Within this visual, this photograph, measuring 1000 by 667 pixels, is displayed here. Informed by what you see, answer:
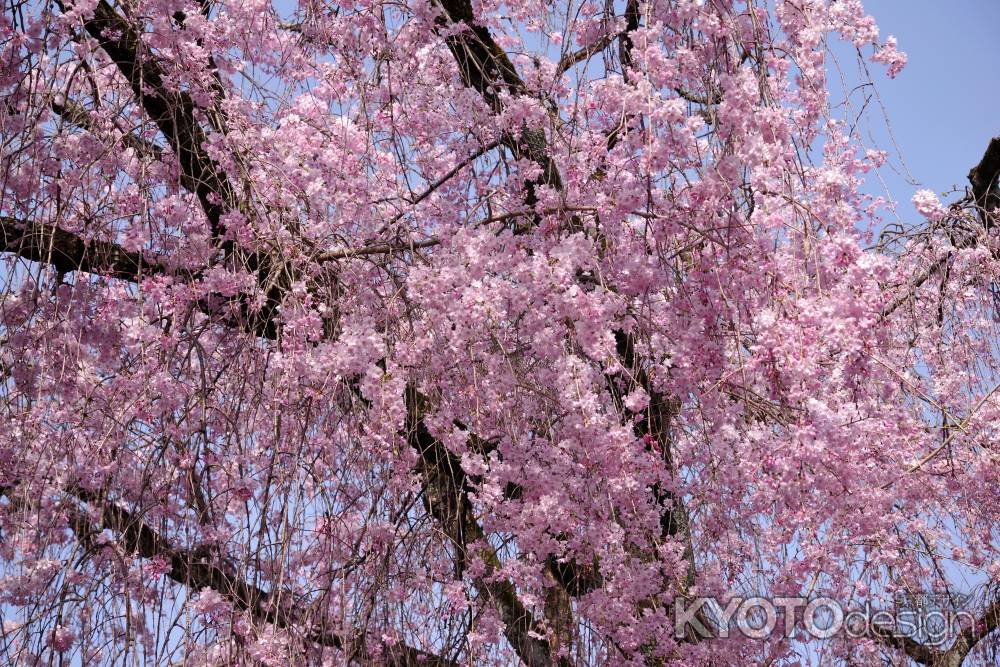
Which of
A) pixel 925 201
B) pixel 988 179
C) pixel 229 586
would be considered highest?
pixel 988 179

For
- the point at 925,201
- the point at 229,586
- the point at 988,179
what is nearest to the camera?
the point at 229,586

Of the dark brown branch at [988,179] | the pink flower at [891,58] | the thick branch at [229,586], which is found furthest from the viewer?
the dark brown branch at [988,179]

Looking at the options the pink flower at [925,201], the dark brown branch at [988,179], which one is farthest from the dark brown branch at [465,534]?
the dark brown branch at [988,179]

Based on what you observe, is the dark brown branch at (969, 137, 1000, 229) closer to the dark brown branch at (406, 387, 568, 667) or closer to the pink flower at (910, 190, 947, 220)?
the pink flower at (910, 190, 947, 220)

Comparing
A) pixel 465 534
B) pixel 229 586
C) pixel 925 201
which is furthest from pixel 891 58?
pixel 229 586

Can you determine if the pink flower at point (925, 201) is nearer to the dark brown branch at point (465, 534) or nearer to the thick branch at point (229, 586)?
the dark brown branch at point (465, 534)

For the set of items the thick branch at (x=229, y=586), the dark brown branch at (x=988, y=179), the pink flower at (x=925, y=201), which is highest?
the dark brown branch at (x=988, y=179)

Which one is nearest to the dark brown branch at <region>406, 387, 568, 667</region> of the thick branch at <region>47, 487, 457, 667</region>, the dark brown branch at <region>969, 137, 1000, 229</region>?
the thick branch at <region>47, 487, 457, 667</region>

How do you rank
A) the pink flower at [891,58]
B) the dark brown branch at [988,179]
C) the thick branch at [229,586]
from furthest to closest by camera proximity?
1. the dark brown branch at [988,179]
2. the pink flower at [891,58]
3. the thick branch at [229,586]

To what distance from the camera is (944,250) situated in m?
4.55

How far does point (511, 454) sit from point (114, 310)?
4.91 feet

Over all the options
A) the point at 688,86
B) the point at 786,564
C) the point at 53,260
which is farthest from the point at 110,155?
the point at 786,564

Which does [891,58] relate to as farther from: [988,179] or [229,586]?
[229,586]

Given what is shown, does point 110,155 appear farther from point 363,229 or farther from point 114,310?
point 363,229
